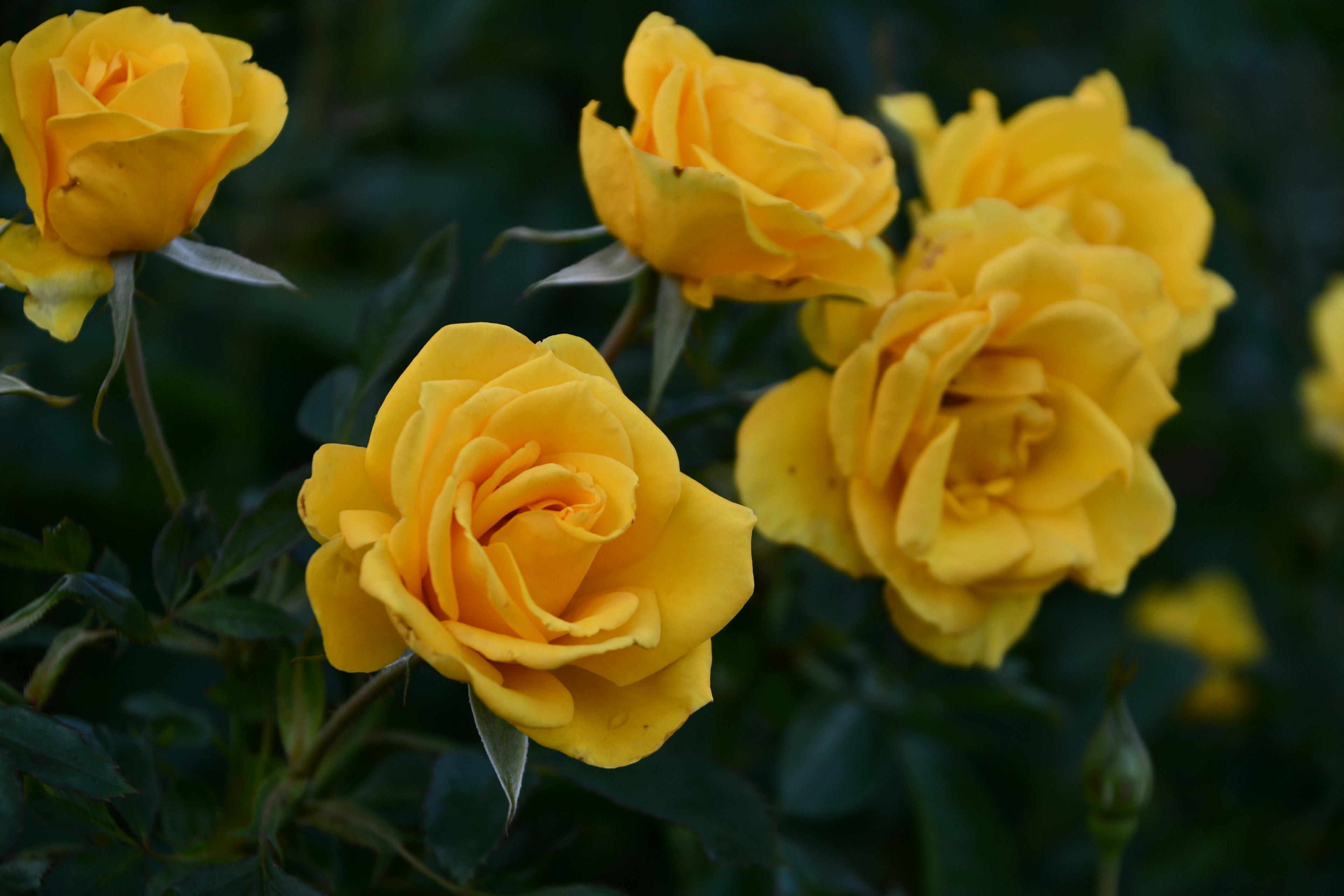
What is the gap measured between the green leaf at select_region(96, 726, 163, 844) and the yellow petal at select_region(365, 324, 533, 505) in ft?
1.09

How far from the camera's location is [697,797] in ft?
3.27

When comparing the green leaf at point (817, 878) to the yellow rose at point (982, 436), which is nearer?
the yellow rose at point (982, 436)

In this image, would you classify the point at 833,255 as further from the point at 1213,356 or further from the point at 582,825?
the point at 1213,356

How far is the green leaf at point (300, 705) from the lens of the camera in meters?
0.88

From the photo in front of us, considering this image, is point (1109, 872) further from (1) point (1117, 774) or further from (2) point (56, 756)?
(2) point (56, 756)

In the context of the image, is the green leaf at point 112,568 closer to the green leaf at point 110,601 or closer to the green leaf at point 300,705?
the green leaf at point 110,601

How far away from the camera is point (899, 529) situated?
961 millimetres

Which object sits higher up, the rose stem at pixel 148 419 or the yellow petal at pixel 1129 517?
the rose stem at pixel 148 419

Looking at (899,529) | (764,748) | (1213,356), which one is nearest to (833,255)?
(899,529)

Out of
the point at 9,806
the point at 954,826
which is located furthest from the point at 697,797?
the point at 954,826

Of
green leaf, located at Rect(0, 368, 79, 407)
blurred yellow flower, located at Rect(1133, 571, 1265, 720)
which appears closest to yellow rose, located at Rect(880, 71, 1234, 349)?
green leaf, located at Rect(0, 368, 79, 407)

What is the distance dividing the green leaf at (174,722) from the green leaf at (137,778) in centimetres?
8

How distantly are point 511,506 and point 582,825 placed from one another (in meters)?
0.46

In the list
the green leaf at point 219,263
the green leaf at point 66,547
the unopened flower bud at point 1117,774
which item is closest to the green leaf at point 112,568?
the green leaf at point 66,547
